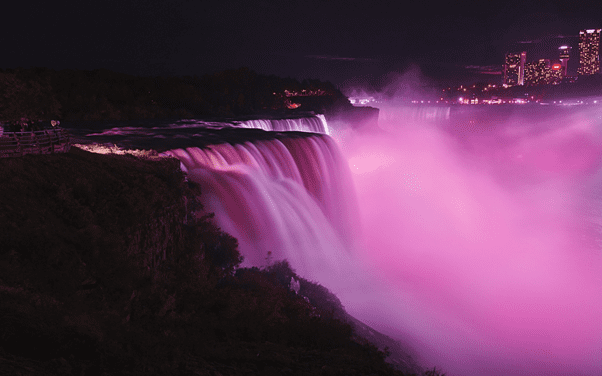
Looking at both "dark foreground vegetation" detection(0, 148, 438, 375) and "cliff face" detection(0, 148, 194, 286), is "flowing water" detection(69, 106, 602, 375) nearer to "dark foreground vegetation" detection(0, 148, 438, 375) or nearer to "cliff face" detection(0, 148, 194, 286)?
"dark foreground vegetation" detection(0, 148, 438, 375)

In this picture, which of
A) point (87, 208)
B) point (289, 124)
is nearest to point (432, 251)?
point (289, 124)

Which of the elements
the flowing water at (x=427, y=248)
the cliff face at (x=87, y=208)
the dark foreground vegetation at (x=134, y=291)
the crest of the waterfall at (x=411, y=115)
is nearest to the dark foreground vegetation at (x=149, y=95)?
the flowing water at (x=427, y=248)

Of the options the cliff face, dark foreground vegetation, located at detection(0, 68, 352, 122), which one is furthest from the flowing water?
dark foreground vegetation, located at detection(0, 68, 352, 122)

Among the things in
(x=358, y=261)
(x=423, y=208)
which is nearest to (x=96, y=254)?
(x=358, y=261)

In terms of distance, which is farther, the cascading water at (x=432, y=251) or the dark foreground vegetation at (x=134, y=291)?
the cascading water at (x=432, y=251)

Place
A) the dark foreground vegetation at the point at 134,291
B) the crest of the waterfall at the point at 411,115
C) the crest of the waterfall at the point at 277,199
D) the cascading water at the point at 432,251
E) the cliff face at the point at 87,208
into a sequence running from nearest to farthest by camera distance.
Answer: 1. the dark foreground vegetation at the point at 134,291
2. the cliff face at the point at 87,208
3. the cascading water at the point at 432,251
4. the crest of the waterfall at the point at 277,199
5. the crest of the waterfall at the point at 411,115

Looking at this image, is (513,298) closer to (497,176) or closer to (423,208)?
(423,208)

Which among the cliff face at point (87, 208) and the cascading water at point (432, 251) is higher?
the cascading water at point (432, 251)

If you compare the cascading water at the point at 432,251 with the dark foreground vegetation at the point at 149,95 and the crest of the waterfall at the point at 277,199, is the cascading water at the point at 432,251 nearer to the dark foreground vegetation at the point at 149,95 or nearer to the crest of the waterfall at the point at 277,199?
the crest of the waterfall at the point at 277,199
